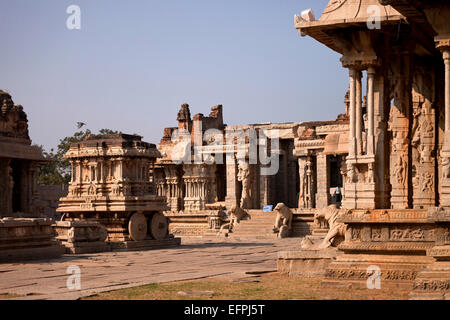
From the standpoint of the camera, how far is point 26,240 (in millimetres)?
17516

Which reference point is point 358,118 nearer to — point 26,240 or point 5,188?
point 26,240

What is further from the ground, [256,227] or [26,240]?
[26,240]

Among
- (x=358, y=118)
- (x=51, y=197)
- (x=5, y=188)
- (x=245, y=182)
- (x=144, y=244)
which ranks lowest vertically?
(x=144, y=244)

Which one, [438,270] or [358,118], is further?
[358,118]

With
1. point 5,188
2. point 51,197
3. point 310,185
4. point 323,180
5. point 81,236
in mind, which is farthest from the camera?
point 51,197

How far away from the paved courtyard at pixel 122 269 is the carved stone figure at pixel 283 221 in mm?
8829

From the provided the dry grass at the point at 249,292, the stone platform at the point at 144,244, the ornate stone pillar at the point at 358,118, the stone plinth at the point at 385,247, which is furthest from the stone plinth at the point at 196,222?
the stone plinth at the point at 385,247

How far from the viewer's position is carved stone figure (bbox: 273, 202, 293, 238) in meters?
29.7

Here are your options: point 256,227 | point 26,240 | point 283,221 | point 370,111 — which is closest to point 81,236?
point 26,240

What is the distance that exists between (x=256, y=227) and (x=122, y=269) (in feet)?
56.6

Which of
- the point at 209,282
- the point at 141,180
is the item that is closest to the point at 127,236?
the point at 141,180

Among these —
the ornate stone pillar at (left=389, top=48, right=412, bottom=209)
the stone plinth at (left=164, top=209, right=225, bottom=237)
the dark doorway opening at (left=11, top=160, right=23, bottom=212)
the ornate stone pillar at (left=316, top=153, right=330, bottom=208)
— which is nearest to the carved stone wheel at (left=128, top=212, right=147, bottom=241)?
the dark doorway opening at (left=11, top=160, right=23, bottom=212)

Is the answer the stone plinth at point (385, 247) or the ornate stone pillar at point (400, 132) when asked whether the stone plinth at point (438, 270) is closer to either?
the stone plinth at point (385, 247)
